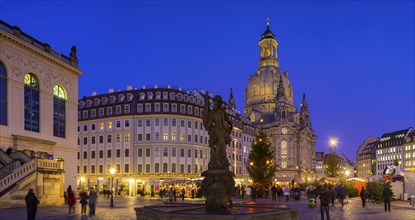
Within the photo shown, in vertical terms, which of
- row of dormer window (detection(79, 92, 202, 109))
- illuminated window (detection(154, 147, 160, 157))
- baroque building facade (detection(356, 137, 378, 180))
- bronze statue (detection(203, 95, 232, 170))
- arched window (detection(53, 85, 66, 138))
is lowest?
baroque building facade (detection(356, 137, 378, 180))

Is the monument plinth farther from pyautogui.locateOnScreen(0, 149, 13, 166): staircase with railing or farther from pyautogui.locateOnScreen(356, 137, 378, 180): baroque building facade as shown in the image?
pyautogui.locateOnScreen(356, 137, 378, 180): baroque building facade

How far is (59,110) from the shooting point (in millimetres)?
48250

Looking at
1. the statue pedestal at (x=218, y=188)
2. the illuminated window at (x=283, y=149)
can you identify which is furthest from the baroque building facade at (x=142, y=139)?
the statue pedestal at (x=218, y=188)

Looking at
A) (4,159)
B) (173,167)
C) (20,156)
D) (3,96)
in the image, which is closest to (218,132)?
(4,159)

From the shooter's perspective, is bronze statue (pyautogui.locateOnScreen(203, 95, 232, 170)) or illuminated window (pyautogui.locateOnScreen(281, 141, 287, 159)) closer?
bronze statue (pyautogui.locateOnScreen(203, 95, 232, 170))

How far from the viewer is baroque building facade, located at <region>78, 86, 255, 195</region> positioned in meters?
81.3

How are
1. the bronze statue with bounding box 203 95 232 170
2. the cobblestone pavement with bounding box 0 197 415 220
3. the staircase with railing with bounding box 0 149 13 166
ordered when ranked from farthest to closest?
the staircase with railing with bounding box 0 149 13 166
the cobblestone pavement with bounding box 0 197 415 220
the bronze statue with bounding box 203 95 232 170

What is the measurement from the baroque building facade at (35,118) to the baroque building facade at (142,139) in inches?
1240

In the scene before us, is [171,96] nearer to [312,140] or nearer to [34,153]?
[34,153]

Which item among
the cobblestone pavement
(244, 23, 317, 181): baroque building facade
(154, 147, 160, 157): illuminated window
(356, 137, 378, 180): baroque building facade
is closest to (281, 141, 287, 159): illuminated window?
(244, 23, 317, 181): baroque building facade

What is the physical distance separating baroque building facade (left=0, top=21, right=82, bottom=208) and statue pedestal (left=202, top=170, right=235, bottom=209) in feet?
60.8

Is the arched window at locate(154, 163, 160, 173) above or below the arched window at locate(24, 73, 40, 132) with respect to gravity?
below

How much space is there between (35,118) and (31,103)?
1.52 m

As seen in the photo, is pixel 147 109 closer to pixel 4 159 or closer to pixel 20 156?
pixel 20 156
